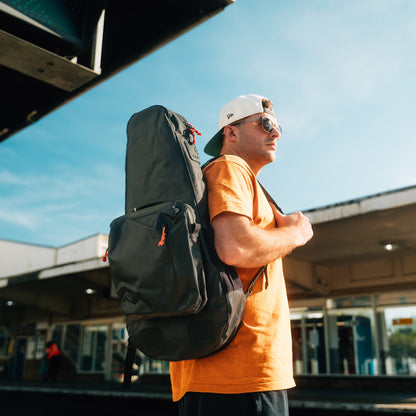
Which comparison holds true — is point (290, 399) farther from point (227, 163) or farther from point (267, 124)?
point (227, 163)

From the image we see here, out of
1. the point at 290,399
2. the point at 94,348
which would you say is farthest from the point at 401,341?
the point at 94,348

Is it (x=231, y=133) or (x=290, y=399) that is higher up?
(x=231, y=133)

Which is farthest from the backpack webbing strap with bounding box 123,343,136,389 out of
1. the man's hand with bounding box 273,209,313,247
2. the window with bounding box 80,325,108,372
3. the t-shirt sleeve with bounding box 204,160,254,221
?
the window with bounding box 80,325,108,372

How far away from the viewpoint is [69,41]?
236 centimetres

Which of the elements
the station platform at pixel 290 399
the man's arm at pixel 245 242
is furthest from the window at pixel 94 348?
the man's arm at pixel 245 242

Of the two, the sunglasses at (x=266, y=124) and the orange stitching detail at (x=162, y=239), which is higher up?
the sunglasses at (x=266, y=124)

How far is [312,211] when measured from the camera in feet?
33.0

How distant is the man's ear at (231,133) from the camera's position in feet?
6.81

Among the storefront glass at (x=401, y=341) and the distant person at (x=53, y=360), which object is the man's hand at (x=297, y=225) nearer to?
the storefront glass at (x=401, y=341)

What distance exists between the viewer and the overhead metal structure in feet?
7.18

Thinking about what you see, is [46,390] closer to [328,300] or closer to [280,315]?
[328,300]

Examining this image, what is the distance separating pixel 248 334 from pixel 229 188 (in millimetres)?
491

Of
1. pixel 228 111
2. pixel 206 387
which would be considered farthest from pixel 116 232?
pixel 228 111

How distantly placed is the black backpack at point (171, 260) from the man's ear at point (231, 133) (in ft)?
1.11
